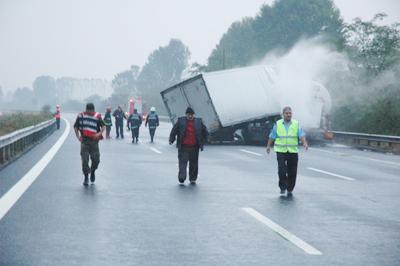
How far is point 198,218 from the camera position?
896 centimetres

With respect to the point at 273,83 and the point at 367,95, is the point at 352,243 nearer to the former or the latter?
the point at 273,83

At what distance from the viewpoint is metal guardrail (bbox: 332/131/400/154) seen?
27.1 metres

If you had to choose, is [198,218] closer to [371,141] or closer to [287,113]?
[287,113]

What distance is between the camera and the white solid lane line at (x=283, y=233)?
691 cm

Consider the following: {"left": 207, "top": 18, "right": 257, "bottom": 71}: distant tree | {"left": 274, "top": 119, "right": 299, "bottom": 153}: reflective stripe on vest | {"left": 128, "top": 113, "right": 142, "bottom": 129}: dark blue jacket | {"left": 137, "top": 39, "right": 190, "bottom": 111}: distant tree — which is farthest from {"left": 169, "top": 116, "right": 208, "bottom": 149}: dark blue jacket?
{"left": 137, "top": 39, "right": 190, "bottom": 111}: distant tree

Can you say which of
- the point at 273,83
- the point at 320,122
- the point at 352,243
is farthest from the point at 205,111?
the point at 352,243

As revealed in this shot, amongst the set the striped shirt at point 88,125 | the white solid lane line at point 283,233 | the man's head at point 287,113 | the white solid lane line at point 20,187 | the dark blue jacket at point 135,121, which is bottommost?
the white solid lane line at point 20,187

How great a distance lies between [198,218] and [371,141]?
75.9 feet

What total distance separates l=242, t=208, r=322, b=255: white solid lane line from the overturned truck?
17.8m

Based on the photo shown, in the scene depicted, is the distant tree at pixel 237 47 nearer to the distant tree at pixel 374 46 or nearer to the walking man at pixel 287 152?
the distant tree at pixel 374 46

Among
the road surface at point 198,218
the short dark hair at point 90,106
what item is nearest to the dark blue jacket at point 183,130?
the road surface at point 198,218

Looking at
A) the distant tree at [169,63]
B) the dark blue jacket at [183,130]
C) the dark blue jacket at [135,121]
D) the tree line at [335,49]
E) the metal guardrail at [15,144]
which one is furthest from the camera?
the distant tree at [169,63]

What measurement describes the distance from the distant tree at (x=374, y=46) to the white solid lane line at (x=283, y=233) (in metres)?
31.5

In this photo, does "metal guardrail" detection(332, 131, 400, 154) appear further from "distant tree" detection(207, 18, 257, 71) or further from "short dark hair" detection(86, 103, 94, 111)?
"distant tree" detection(207, 18, 257, 71)
